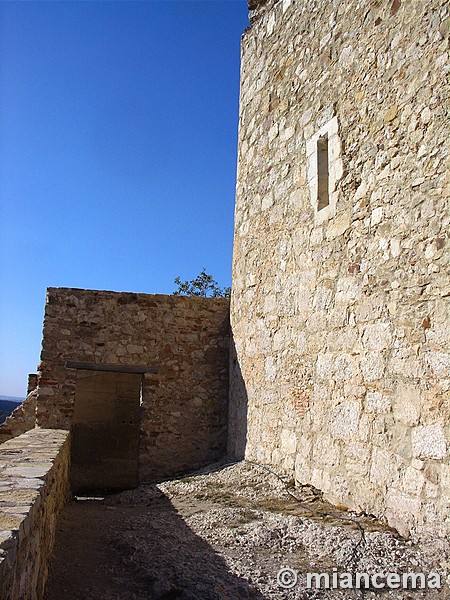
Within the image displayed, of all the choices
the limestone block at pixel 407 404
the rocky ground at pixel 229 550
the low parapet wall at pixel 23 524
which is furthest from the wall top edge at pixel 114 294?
A: the limestone block at pixel 407 404

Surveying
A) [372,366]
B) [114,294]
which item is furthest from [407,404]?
[114,294]

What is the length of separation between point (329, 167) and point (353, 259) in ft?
3.30

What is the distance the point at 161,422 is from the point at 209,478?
1.43 metres

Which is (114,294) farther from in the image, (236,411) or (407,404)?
(407,404)

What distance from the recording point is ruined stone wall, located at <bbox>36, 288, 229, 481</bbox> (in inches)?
289

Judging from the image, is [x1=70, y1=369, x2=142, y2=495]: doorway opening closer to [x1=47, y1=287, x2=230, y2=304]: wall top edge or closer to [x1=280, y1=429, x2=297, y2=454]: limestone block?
[x1=47, y1=287, x2=230, y2=304]: wall top edge

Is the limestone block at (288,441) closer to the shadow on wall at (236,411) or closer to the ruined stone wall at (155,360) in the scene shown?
the shadow on wall at (236,411)

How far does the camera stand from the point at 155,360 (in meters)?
7.55

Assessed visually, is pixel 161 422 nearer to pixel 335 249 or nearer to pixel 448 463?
pixel 335 249

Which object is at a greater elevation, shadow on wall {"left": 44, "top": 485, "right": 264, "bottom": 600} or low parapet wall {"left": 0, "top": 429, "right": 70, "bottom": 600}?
low parapet wall {"left": 0, "top": 429, "right": 70, "bottom": 600}

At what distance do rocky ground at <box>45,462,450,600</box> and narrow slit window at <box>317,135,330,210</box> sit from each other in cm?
257

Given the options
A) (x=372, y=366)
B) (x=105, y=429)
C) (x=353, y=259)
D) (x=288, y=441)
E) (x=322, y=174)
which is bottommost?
(x=105, y=429)

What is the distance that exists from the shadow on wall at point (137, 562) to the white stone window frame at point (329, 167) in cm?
291

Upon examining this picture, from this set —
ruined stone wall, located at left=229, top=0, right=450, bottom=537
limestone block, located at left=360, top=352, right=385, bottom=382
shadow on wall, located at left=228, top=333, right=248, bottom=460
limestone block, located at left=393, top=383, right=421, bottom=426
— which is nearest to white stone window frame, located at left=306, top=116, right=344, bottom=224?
Answer: ruined stone wall, located at left=229, top=0, right=450, bottom=537
